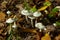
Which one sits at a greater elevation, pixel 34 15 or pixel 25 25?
pixel 34 15

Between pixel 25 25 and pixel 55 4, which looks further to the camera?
pixel 55 4

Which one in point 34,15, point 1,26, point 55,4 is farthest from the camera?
point 55,4

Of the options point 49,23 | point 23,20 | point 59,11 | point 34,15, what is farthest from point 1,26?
point 59,11

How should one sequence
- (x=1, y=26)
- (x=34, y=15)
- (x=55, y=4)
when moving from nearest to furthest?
(x=34, y=15), (x=1, y=26), (x=55, y=4)

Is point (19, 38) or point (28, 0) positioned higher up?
point (28, 0)

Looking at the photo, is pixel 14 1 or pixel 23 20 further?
pixel 14 1

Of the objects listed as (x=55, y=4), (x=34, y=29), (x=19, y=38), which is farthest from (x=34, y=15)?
(x=55, y=4)

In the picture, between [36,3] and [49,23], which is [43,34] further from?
[36,3]

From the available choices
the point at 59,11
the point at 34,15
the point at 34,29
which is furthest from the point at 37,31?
the point at 59,11

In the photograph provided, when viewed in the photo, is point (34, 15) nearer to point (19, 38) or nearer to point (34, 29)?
point (34, 29)
